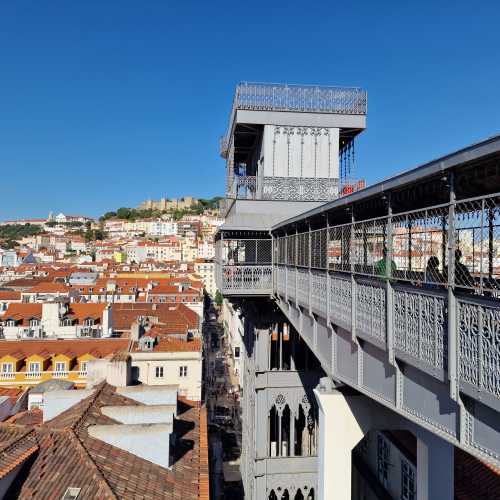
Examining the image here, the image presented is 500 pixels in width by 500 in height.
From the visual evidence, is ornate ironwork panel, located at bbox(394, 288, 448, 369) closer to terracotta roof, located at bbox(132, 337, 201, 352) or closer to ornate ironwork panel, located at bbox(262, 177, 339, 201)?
ornate ironwork panel, located at bbox(262, 177, 339, 201)

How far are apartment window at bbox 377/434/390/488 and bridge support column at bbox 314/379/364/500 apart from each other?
634 centimetres

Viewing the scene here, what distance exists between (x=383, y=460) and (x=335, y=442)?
703 centimetres

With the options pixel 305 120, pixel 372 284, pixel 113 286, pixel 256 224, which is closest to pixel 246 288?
pixel 256 224

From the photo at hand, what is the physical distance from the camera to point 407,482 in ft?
31.8

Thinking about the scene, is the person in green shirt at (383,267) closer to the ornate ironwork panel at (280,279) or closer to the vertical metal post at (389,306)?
the vertical metal post at (389,306)

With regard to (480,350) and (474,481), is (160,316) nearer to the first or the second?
(474,481)

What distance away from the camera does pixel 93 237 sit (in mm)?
165875

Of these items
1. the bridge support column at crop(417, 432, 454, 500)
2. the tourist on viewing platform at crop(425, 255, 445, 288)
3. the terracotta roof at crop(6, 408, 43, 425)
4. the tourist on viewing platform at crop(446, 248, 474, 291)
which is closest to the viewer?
the tourist on viewing platform at crop(446, 248, 474, 291)

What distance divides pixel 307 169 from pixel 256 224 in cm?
194

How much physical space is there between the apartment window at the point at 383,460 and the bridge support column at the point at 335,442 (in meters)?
6.34

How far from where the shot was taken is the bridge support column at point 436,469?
4.47 metres

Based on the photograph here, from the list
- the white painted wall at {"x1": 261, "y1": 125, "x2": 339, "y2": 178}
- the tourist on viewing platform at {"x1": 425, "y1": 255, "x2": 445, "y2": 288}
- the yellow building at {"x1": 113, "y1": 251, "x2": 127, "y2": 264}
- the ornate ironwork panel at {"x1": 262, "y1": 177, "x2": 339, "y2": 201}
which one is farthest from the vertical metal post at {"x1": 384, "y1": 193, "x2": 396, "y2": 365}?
the yellow building at {"x1": 113, "y1": 251, "x2": 127, "y2": 264}

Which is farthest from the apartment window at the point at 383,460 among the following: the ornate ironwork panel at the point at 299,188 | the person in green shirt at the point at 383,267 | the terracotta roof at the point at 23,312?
the terracotta roof at the point at 23,312

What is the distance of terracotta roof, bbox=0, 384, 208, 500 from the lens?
8.28 metres
